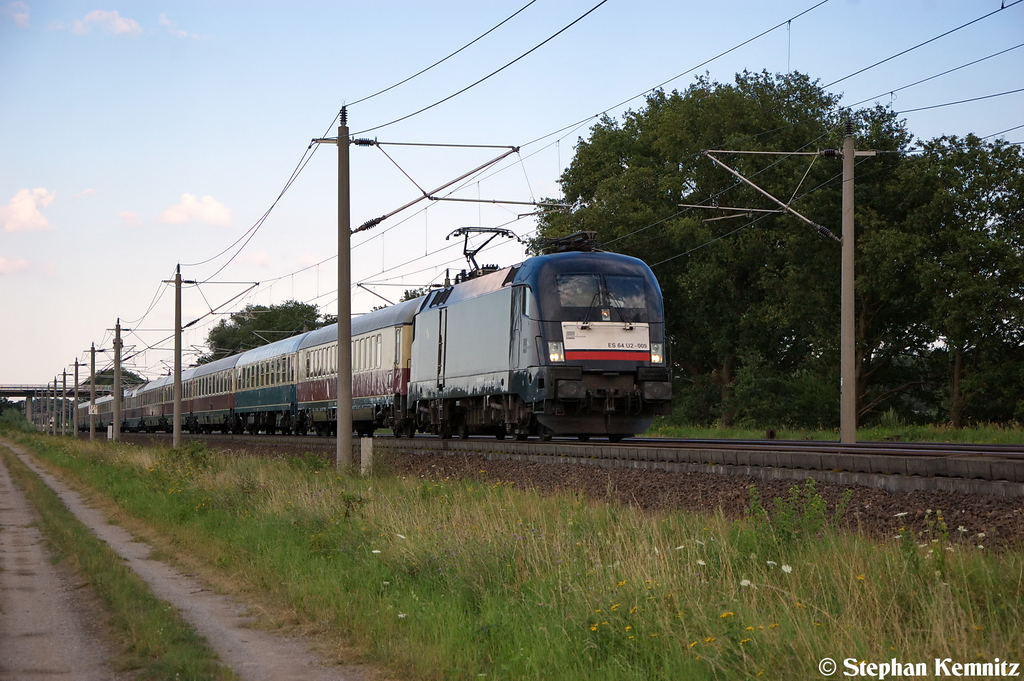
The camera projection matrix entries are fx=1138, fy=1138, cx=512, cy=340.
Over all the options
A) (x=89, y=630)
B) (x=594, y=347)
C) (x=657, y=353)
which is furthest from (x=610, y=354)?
(x=89, y=630)

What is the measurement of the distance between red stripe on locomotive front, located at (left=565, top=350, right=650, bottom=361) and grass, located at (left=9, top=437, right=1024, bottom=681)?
597 cm

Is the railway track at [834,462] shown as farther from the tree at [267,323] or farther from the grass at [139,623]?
the tree at [267,323]

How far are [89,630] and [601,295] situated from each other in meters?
13.0

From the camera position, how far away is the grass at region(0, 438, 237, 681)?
8031 millimetres

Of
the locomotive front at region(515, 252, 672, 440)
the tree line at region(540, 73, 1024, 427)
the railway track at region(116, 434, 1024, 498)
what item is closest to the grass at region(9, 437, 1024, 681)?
the railway track at region(116, 434, 1024, 498)

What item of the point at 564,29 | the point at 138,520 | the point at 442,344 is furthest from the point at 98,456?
the point at 564,29

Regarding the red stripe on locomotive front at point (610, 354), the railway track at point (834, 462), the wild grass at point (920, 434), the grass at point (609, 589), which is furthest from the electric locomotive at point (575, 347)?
the wild grass at point (920, 434)

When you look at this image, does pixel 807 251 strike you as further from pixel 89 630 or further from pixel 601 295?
pixel 89 630

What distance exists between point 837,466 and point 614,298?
8849 millimetres

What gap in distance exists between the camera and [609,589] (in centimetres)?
818

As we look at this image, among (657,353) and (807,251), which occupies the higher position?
(807,251)

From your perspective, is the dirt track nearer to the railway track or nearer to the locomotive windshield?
the railway track

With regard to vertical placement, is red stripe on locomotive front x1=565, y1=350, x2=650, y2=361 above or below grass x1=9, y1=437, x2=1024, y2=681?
above

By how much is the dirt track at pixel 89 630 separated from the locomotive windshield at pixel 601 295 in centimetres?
876
